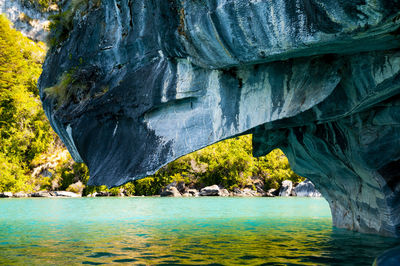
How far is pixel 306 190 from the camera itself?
34625 mm

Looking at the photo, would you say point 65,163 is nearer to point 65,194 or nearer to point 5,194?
point 65,194

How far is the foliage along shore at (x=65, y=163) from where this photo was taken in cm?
3781

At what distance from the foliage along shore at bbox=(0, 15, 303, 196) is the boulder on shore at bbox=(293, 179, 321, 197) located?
16.6 ft

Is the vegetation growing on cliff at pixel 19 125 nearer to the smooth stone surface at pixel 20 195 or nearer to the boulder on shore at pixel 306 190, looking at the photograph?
the smooth stone surface at pixel 20 195

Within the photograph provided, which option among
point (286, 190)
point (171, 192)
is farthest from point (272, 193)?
point (171, 192)

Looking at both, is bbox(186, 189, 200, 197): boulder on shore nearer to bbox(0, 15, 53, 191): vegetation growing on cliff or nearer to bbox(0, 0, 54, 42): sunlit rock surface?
bbox(0, 15, 53, 191): vegetation growing on cliff

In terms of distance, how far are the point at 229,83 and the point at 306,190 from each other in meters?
30.6

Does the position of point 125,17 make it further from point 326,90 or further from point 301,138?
point 301,138

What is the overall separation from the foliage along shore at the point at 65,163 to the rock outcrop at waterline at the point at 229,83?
30621 mm

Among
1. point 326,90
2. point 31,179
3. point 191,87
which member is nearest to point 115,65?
point 191,87

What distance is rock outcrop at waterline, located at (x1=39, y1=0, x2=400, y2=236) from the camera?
477 cm

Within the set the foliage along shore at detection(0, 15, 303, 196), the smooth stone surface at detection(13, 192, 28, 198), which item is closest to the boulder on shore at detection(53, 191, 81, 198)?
the foliage along shore at detection(0, 15, 303, 196)

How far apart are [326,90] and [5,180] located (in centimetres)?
3500

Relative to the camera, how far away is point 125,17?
22.7 ft
